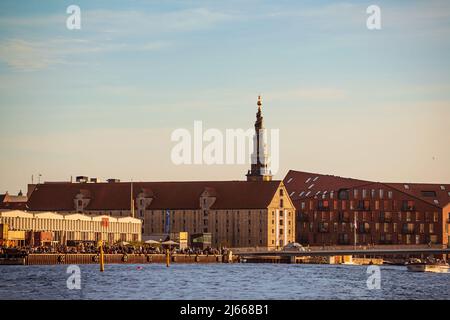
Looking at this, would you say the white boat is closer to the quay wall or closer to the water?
the water

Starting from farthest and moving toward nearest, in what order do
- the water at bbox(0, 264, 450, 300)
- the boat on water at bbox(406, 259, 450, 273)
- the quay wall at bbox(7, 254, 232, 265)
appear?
the boat on water at bbox(406, 259, 450, 273) → the quay wall at bbox(7, 254, 232, 265) → the water at bbox(0, 264, 450, 300)

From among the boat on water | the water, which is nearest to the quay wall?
the water

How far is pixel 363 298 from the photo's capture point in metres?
99.5

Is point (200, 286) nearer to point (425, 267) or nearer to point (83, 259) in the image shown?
point (83, 259)

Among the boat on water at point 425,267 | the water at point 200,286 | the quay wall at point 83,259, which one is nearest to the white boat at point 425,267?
the boat on water at point 425,267

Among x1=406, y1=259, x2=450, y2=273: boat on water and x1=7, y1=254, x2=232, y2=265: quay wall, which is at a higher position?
x1=7, y1=254, x2=232, y2=265: quay wall

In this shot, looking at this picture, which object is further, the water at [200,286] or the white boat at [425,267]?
the white boat at [425,267]

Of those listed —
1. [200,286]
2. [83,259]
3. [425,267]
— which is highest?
[83,259]

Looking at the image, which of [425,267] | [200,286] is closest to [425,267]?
[425,267]

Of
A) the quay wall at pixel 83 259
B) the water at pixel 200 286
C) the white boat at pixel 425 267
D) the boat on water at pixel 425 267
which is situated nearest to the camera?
the water at pixel 200 286

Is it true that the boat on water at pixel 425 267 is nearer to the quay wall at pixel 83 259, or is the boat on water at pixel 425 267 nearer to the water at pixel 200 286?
the water at pixel 200 286

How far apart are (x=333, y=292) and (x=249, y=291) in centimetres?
673

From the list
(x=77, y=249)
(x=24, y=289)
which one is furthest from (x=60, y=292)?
(x=77, y=249)
